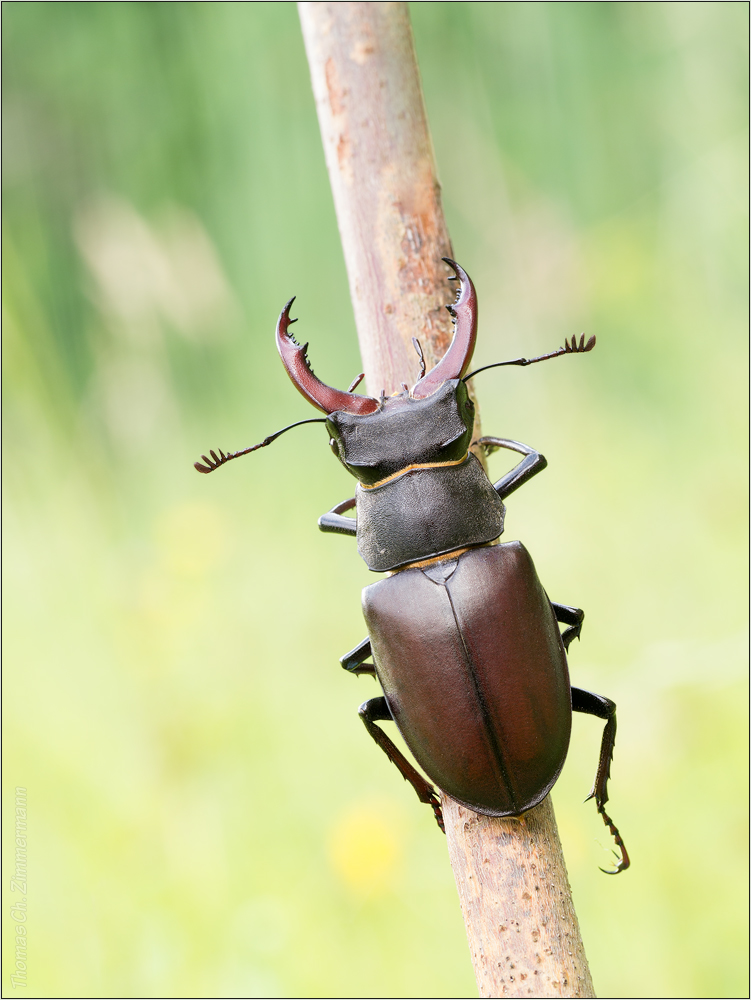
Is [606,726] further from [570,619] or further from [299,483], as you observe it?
[299,483]

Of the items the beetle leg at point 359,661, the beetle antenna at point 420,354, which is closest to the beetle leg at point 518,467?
the beetle antenna at point 420,354

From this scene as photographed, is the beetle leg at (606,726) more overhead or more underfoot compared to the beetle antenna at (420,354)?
more underfoot

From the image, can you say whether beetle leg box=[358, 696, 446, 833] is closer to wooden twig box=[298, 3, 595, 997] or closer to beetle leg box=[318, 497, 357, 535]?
beetle leg box=[318, 497, 357, 535]

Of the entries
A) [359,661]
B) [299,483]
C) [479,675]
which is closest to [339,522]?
[359,661]

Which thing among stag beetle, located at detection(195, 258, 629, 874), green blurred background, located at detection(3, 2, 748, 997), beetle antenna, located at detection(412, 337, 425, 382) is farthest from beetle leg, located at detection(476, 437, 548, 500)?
green blurred background, located at detection(3, 2, 748, 997)

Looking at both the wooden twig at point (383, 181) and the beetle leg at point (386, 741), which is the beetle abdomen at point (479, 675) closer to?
the beetle leg at point (386, 741)

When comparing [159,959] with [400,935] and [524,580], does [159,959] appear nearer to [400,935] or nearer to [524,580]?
[400,935]

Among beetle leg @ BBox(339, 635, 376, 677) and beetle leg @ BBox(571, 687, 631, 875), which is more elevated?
beetle leg @ BBox(339, 635, 376, 677)

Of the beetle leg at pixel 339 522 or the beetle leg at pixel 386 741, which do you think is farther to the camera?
the beetle leg at pixel 339 522
